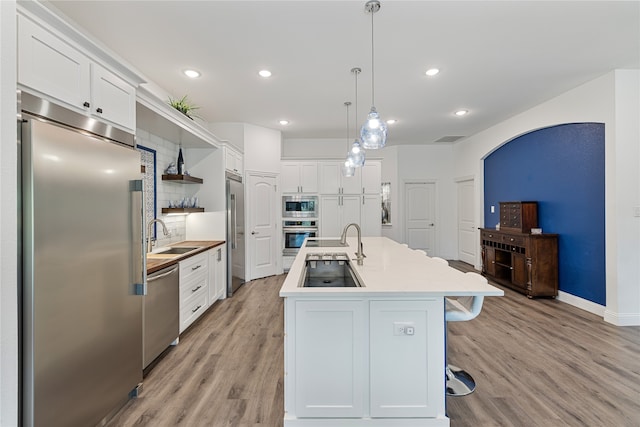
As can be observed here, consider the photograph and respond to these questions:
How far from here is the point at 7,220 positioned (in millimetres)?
833

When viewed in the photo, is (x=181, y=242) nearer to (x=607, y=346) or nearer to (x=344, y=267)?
(x=344, y=267)

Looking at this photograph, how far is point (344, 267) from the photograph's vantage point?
8.66 ft

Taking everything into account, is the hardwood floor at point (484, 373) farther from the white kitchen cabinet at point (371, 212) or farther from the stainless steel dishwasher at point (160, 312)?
the white kitchen cabinet at point (371, 212)

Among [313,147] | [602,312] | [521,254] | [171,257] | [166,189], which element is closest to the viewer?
[171,257]

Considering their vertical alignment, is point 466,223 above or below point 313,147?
below

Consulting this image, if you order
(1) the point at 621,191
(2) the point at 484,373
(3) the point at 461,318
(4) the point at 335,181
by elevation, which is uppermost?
(4) the point at 335,181

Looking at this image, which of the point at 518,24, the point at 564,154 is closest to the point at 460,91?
the point at 518,24

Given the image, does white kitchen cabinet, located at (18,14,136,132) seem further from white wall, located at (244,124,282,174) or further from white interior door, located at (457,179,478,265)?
white interior door, located at (457,179,478,265)

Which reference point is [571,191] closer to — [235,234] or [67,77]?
[235,234]

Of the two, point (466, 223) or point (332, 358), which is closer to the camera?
point (332, 358)

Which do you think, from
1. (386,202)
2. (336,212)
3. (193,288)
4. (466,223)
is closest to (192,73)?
(193,288)

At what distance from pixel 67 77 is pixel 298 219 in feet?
14.9

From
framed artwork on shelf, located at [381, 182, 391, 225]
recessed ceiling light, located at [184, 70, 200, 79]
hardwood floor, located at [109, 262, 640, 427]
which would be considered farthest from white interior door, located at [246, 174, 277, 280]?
framed artwork on shelf, located at [381, 182, 391, 225]

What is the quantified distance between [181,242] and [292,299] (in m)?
2.86
